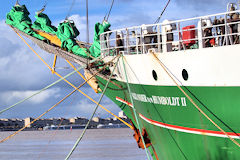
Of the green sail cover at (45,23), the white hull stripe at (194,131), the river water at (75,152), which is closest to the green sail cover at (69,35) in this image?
the green sail cover at (45,23)

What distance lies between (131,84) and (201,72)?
3.97m

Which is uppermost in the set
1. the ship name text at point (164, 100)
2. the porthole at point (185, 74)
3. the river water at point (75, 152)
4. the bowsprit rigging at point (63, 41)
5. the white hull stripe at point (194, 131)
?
the bowsprit rigging at point (63, 41)

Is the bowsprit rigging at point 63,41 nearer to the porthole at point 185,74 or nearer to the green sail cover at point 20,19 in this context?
the green sail cover at point 20,19

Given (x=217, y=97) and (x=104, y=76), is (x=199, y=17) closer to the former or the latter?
(x=217, y=97)

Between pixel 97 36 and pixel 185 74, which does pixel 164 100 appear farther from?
pixel 97 36

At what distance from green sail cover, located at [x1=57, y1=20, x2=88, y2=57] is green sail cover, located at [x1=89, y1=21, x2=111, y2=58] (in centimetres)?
51

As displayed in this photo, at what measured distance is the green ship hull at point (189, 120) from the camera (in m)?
14.2

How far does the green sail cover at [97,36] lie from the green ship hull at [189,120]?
2090 millimetres

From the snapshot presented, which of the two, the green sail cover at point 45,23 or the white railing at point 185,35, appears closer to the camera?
the white railing at point 185,35

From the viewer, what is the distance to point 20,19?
24.6 m

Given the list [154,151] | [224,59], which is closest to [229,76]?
[224,59]

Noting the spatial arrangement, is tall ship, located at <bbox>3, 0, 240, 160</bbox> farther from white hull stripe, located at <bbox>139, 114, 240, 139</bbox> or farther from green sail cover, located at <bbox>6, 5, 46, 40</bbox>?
green sail cover, located at <bbox>6, 5, 46, 40</bbox>

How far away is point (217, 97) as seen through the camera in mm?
14219

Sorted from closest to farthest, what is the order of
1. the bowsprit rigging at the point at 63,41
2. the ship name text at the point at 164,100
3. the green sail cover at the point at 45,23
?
1. the ship name text at the point at 164,100
2. the bowsprit rigging at the point at 63,41
3. the green sail cover at the point at 45,23
